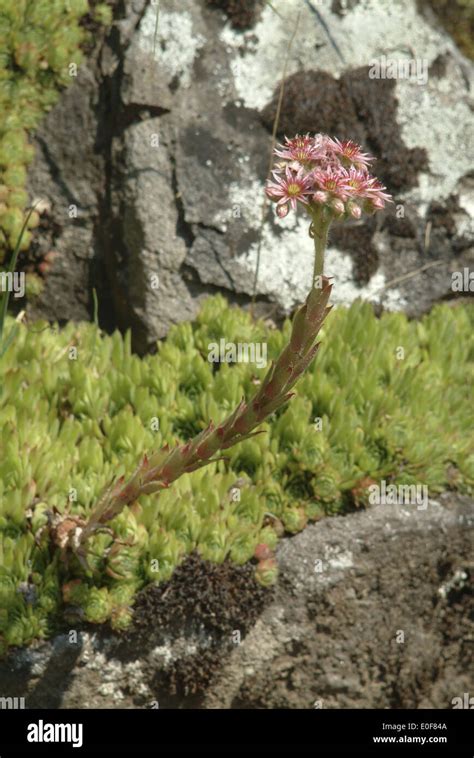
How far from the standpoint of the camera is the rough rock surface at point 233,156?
18.4 ft

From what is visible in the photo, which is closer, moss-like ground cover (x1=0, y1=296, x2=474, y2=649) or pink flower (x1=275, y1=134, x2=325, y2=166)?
pink flower (x1=275, y1=134, x2=325, y2=166)

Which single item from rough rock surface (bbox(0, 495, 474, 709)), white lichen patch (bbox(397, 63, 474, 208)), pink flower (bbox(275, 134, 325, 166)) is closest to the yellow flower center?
pink flower (bbox(275, 134, 325, 166))

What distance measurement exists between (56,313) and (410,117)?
2581 mm

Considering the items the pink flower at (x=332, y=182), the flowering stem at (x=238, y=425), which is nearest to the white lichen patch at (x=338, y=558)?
the flowering stem at (x=238, y=425)

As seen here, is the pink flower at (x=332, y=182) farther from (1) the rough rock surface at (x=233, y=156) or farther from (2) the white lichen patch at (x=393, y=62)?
(2) the white lichen patch at (x=393, y=62)

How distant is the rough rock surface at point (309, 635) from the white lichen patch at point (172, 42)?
2873 millimetres

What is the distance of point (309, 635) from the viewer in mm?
4594

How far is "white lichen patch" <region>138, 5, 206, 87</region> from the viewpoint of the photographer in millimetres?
5711

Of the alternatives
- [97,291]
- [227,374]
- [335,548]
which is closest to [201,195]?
[97,291]


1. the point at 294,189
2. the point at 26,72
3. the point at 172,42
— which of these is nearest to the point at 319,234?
the point at 294,189

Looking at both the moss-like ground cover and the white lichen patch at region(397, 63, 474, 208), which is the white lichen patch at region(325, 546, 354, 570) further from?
the white lichen patch at region(397, 63, 474, 208)

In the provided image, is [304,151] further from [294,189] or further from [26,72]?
[26,72]

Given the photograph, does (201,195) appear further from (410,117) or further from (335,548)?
(335,548)

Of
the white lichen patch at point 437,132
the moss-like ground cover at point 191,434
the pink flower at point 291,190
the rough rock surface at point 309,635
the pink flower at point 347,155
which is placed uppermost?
the white lichen patch at point 437,132
